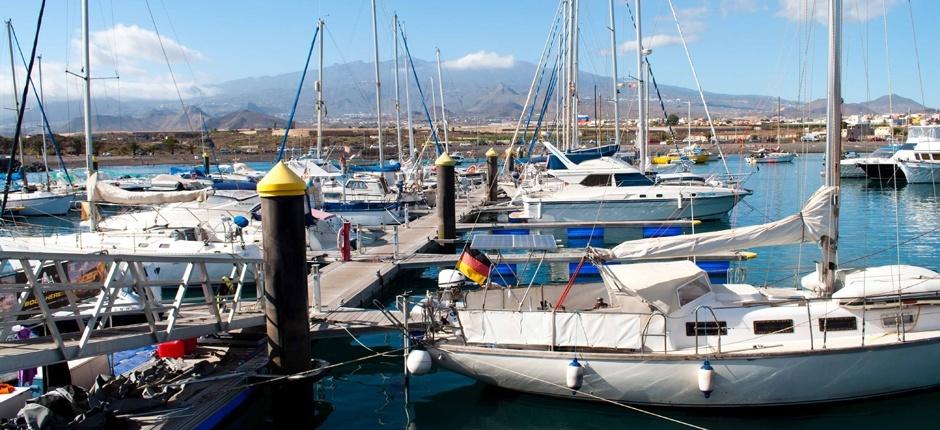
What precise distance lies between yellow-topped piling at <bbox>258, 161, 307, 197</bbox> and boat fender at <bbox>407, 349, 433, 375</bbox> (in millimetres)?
3300

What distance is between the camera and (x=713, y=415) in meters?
12.6

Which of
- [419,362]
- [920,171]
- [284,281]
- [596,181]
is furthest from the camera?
[920,171]

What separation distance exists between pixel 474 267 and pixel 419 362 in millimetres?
2505

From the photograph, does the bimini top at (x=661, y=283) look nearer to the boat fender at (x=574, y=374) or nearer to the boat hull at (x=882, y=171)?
the boat fender at (x=574, y=374)

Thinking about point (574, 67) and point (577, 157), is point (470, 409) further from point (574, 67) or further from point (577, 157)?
point (574, 67)

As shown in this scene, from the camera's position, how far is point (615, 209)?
3291 cm

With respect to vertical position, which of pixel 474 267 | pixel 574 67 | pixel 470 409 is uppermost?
pixel 574 67

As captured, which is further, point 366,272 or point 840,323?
point 366,272

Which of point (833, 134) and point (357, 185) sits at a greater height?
point (833, 134)

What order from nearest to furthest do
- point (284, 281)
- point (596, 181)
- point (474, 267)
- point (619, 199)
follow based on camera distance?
point (284, 281)
point (474, 267)
point (619, 199)
point (596, 181)

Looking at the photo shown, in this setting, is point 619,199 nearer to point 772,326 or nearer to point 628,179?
point 628,179

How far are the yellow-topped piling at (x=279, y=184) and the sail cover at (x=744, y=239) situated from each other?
17.6ft

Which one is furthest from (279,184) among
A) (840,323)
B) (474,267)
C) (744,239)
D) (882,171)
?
(882,171)

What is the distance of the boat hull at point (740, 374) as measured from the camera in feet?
39.8
